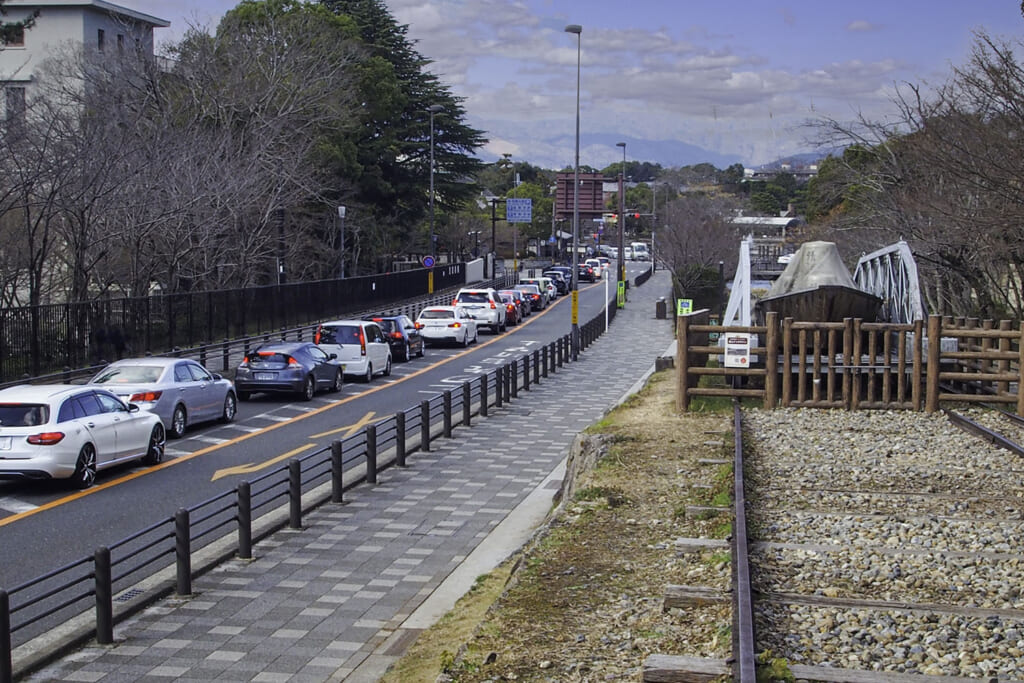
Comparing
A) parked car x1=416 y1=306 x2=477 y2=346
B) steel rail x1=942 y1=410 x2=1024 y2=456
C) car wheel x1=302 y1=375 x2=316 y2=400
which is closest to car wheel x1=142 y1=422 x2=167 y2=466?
car wheel x1=302 y1=375 x2=316 y2=400

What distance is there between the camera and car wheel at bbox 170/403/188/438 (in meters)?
20.6

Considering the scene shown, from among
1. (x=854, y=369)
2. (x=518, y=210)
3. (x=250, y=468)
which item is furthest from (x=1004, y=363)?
(x=518, y=210)

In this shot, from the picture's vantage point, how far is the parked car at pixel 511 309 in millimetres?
55594

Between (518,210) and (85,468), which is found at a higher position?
(518,210)

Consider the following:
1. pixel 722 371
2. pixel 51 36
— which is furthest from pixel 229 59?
pixel 722 371

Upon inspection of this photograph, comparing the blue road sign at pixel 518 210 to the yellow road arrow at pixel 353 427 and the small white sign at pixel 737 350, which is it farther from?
the small white sign at pixel 737 350

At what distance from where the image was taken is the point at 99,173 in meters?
29.6

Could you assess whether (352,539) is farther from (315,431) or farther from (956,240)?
(956,240)

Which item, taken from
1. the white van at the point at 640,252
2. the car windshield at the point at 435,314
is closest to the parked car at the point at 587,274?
the white van at the point at 640,252

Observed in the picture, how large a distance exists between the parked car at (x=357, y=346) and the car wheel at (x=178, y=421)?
365 inches

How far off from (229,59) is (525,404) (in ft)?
97.9

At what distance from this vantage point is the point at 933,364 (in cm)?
1961

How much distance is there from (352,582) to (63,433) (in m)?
6.11

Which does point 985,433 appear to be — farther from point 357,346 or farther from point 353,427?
point 357,346
